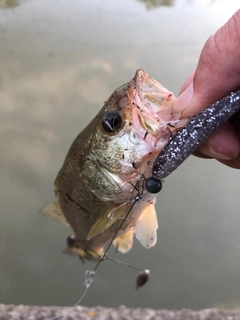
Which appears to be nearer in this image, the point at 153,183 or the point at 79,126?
the point at 153,183

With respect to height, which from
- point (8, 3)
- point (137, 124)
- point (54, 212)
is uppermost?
point (137, 124)

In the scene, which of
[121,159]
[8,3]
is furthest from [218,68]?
[8,3]

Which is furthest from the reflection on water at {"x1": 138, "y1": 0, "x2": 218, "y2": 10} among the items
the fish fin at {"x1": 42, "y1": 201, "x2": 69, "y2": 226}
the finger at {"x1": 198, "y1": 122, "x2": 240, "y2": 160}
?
the finger at {"x1": 198, "y1": 122, "x2": 240, "y2": 160}

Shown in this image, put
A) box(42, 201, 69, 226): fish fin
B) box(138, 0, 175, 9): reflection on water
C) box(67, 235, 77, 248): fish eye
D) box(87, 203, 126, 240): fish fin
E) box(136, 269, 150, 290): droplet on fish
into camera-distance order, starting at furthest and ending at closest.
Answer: box(138, 0, 175, 9): reflection on water, box(136, 269, 150, 290): droplet on fish, box(67, 235, 77, 248): fish eye, box(42, 201, 69, 226): fish fin, box(87, 203, 126, 240): fish fin

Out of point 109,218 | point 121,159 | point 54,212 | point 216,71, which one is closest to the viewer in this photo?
point 216,71

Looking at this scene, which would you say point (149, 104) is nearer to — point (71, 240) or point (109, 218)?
point (109, 218)

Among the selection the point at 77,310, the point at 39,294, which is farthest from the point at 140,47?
the point at 77,310

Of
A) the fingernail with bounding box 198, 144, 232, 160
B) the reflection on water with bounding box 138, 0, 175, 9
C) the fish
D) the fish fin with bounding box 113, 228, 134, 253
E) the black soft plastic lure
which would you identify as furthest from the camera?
the reflection on water with bounding box 138, 0, 175, 9

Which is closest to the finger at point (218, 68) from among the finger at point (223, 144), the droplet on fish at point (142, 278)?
the finger at point (223, 144)

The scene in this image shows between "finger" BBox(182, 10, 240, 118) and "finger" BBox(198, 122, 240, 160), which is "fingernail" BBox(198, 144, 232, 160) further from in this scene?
"finger" BBox(182, 10, 240, 118)

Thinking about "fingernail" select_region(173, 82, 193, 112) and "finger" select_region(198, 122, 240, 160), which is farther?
"finger" select_region(198, 122, 240, 160)
